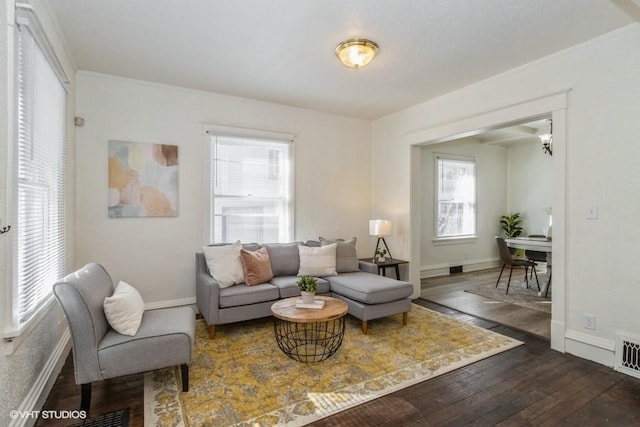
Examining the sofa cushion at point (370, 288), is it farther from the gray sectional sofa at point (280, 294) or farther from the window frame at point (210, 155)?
the window frame at point (210, 155)

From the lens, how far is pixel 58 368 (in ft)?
8.53

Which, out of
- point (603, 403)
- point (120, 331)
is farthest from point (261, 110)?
point (603, 403)

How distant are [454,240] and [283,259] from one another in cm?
397

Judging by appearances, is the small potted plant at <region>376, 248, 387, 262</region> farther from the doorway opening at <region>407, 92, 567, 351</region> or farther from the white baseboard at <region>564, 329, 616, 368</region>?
the white baseboard at <region>564, 329, 616, 368</region>

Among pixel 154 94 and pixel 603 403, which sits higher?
pixel 154 94

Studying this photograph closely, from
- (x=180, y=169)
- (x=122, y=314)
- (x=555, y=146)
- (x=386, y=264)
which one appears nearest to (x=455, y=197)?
(x=386, y=264)

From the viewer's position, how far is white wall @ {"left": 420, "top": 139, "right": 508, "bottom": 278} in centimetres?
623

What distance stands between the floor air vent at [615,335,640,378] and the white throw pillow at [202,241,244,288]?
351 cm

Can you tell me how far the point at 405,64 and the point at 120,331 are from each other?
11.1 ft

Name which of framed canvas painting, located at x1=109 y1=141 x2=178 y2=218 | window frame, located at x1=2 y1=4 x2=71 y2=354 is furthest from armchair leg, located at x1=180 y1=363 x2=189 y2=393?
framed canvas painting, located at x1=109 y1=141 x2=178 y2=218

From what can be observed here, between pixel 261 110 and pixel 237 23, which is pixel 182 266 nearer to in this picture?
pixel 261 110

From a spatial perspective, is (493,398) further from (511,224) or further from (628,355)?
(511,224)

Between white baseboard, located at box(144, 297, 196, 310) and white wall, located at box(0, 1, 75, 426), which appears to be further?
white baseboard, located at box(144, 297, 196, 310)

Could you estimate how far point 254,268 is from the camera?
367 cm
